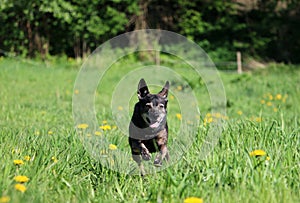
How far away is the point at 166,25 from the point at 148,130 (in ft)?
64.7

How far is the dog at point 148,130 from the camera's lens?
313cm

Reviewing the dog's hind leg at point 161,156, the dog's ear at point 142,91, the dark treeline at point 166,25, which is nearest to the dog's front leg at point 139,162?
the dog's hind leg at point 161,156

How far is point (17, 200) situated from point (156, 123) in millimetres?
1409

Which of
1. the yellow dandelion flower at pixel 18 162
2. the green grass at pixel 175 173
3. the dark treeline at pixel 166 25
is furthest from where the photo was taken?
the dark treeline at pixel 166 25

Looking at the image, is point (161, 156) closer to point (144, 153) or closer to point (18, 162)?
point (144, 153)

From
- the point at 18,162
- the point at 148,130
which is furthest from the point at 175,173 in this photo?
the point at 18,162

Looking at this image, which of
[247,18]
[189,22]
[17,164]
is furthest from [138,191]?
[247,18]

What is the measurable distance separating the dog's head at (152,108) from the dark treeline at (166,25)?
1739 cm

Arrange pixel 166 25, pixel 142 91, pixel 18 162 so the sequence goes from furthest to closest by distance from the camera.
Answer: pixel 166 25 → pixel 142 91 → pixel 18 162

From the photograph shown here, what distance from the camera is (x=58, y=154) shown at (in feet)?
10.3

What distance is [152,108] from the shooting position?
3.14m

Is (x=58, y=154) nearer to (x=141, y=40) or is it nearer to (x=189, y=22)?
(x=141, y=40)

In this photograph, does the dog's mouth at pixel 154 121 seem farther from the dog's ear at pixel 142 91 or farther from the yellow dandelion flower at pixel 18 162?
the yellow dandelion flower at pixel 18 162

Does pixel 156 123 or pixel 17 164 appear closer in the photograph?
pixel 17 164
